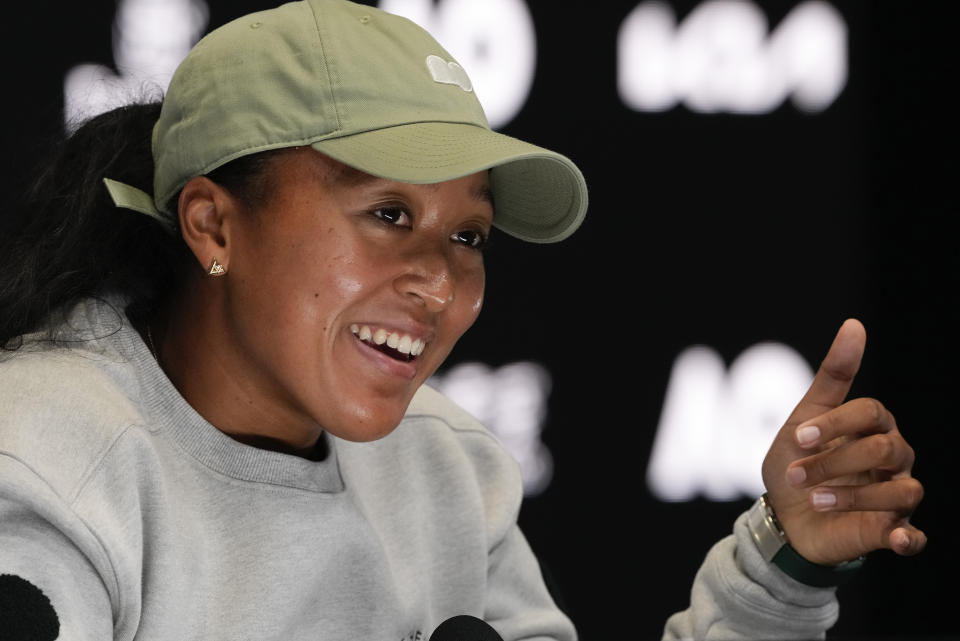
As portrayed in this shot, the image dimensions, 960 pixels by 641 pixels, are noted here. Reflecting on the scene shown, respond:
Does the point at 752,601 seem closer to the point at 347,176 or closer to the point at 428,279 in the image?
the point at 428,279

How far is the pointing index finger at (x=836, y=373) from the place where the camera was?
1.47 metres

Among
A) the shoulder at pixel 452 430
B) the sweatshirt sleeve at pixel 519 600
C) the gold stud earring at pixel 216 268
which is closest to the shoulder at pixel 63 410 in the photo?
the gold stud earring at pixel 216 268

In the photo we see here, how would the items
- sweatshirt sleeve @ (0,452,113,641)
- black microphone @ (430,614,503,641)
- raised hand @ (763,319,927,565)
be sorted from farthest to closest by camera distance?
raised hand @ (763,319,927,565) → black microphone @ (430,614,503,641) → sweatshirt sleeve @ (0,452,113,641)

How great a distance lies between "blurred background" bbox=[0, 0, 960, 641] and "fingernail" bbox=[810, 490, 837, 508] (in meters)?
0.79

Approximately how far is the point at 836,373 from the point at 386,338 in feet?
1.56

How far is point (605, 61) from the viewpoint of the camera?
2.22 meters

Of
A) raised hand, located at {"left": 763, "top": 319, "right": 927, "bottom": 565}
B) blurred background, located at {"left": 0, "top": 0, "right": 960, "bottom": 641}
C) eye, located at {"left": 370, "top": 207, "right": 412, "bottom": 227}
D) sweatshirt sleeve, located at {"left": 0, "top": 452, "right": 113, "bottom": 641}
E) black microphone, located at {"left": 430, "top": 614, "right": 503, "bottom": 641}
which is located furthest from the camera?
blurred background, located at {"left": 0, "top": 0, "right": 960, "bottom": 641}

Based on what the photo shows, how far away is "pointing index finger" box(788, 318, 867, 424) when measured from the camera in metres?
1.47

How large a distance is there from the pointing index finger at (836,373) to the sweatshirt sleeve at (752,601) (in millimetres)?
161

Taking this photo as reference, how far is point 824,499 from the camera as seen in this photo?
147 centimetres

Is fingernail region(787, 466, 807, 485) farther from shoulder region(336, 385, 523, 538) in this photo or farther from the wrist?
shoulder region(336, 385, 523, 538)

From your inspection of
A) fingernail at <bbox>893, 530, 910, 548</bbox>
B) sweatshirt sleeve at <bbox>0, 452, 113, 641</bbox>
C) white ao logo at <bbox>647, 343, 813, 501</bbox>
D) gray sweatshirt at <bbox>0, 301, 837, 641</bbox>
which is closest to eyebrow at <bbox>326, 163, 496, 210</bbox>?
gray sweatshirt at <bbox>0, 301, 837, 641</bbox>

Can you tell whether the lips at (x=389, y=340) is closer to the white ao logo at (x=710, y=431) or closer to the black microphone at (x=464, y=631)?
the black microphone at (x=464, y=631)

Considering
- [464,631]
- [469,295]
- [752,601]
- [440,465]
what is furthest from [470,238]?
[752,601]
